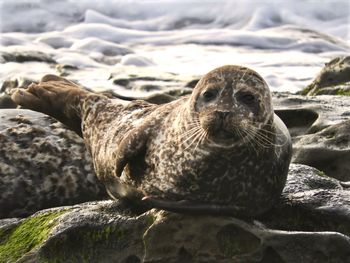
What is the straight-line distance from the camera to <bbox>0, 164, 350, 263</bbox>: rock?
416 centimetres

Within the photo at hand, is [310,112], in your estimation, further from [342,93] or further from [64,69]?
[64,69]

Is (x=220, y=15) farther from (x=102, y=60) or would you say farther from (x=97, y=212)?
(x=97, y=212)

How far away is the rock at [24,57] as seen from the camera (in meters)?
14.8

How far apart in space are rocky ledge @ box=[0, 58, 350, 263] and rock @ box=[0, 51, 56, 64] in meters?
8.21

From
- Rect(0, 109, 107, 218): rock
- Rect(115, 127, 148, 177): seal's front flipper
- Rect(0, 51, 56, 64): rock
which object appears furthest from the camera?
Rect(0, 51, 56, 64): rock

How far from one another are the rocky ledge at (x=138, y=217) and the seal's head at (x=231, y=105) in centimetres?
48

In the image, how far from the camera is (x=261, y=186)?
4.55 meters

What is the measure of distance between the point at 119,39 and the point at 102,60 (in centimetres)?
341

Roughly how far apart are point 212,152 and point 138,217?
0.57m

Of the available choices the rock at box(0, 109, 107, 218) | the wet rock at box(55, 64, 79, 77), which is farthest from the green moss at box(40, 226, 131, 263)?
the wet rock at box(55, 64, 79, 77)

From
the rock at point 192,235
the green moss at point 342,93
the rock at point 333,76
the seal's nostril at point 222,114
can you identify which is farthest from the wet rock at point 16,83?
the seal's nostril at point 222,114

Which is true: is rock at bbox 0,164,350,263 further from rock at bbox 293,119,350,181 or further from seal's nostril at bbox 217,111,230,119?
rock at bbox 293,119,350,181

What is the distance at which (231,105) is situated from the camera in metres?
4.29

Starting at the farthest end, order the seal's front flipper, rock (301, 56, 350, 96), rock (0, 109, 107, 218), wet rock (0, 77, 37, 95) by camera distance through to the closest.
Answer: wet rock (0, 77, 37, 95) → rock (301, 56, 350, 96) → rock (0, 109, 107, 218) → the seal's front flipper
